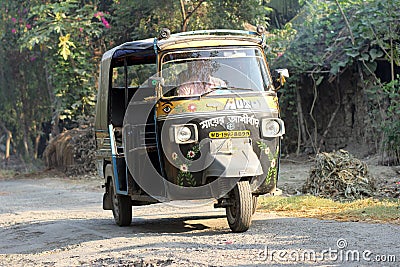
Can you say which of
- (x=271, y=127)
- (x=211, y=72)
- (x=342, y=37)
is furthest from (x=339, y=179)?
(x=342, y=37)

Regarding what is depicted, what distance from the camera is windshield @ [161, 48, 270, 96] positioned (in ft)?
29.5

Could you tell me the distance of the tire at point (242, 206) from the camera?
327 inches

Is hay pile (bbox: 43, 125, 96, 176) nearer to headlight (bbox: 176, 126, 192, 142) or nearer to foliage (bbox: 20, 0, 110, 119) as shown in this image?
foliage (bbox: 20, 0, 110, 119)

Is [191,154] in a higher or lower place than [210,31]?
lower

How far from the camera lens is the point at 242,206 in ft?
27.2

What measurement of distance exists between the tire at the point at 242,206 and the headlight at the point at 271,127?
0.70m

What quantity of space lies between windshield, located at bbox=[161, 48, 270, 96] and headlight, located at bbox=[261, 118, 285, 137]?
0.48m

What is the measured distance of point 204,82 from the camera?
29.6ft

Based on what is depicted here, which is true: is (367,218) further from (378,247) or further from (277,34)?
(277,34)

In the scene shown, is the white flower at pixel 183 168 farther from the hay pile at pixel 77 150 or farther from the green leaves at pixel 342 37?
the hay pile at pixel 77 150

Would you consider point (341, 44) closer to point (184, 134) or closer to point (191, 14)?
point (191, 14)

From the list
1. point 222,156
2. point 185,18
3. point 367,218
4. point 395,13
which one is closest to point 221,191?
point 222,156

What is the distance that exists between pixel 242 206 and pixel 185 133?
3.66ft

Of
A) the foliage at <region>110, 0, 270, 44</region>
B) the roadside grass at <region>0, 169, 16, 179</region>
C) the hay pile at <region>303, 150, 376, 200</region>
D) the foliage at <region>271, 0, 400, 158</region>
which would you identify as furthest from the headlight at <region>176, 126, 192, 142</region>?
the roadside grass at <region>0, 169, 16, 179</region>
